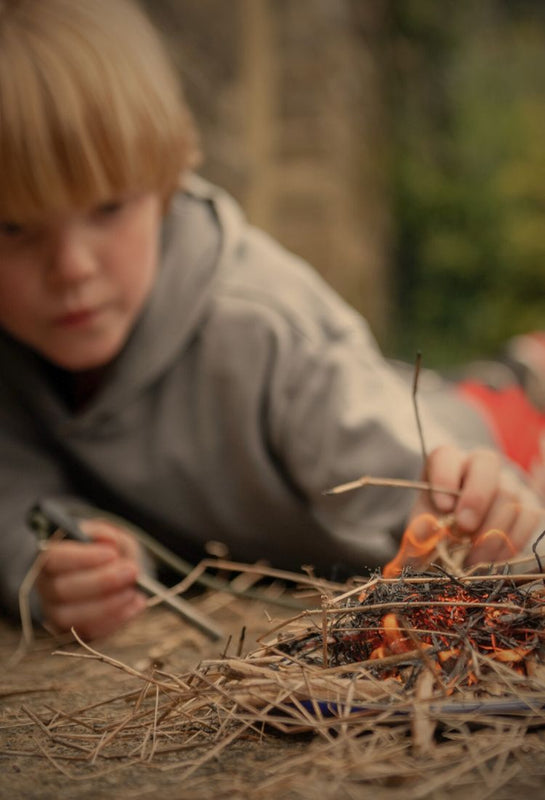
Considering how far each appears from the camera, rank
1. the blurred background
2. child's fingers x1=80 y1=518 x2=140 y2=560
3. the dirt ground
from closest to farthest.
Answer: the dirt ground
child's fingers x1=80 y1=518 x2=140 y2=560
the blurred background

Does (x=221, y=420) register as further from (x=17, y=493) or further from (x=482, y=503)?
(x=482, y=503)

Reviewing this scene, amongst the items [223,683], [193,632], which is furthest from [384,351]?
[223,683]

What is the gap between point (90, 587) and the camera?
5.05ft

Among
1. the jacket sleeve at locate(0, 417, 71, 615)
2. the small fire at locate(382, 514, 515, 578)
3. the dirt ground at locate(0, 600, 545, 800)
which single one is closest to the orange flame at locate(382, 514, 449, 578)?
the small fire at locate(382, 514, 515, 578)

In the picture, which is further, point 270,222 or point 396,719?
point 270,222

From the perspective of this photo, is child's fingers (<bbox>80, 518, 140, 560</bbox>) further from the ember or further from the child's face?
the ember

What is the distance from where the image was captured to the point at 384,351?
5.42 metres

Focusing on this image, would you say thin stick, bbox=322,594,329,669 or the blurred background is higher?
thin stick, bbox=322,594,329,669

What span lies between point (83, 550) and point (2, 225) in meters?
0.58

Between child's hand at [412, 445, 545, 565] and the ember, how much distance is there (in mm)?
229

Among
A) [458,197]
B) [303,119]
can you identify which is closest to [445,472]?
[303,119]

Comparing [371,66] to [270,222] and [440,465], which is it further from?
[440,465]

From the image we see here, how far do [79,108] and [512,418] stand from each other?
1452 mm

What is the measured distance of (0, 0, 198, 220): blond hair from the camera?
65.2 inches
